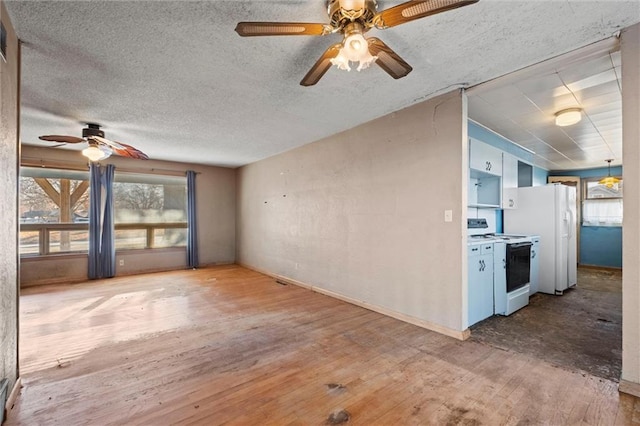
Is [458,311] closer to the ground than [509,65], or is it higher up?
closer to the ground

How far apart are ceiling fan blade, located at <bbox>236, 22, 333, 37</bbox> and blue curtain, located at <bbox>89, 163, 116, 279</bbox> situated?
571 centimetres

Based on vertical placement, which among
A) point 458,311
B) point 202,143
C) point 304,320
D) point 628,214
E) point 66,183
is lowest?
point 304,320

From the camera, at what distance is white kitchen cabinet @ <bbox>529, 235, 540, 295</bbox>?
4266 millimetres

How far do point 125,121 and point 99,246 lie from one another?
313 cm

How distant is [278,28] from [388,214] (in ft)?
8.27

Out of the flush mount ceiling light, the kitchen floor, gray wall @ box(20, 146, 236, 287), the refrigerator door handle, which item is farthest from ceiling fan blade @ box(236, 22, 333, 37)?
gray wall @ box(20, 146, 236, 287)

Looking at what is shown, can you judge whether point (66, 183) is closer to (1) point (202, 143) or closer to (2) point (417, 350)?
(1) point (202, 143)

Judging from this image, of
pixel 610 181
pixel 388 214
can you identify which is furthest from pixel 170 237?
pixel 610 181

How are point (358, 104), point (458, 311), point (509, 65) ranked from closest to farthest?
point (509, 65) → point (458, 311) → point (358, 104)

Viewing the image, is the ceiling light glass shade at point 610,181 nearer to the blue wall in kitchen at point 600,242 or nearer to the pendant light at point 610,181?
the pendant light at point 610,181

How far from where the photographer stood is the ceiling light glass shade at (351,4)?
154 centimetres

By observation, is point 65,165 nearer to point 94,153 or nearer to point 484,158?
point 94,153

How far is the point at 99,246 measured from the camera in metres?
5.66

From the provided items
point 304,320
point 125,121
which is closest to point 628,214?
point 304,320
